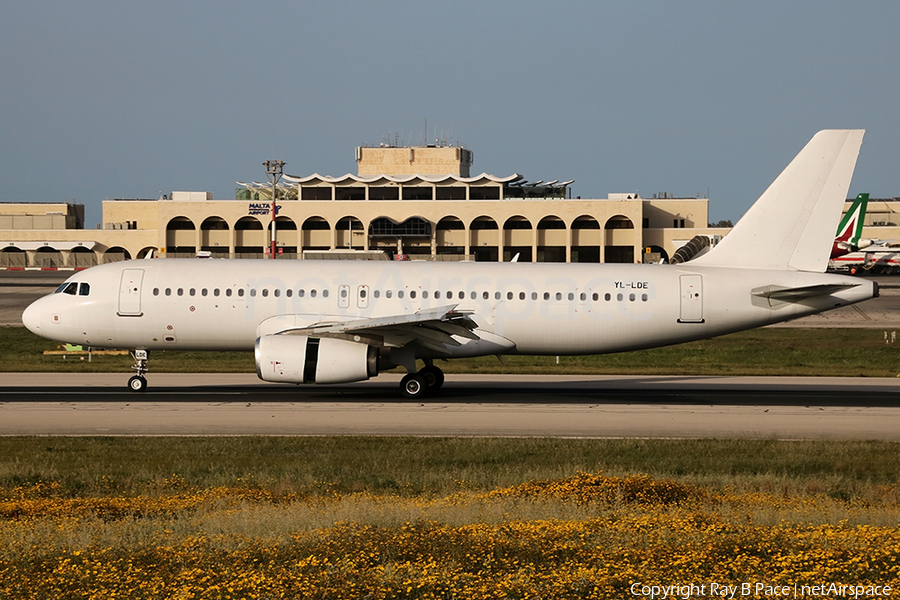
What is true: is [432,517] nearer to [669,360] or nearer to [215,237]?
[669,360]

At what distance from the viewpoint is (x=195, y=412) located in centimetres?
2705

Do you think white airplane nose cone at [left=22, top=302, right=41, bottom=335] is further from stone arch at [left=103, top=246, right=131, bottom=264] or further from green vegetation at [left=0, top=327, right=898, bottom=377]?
stone arch at [left=103, top=246, right=131, bottom=264]

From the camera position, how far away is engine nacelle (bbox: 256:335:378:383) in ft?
92.2

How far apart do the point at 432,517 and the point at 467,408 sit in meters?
15.1

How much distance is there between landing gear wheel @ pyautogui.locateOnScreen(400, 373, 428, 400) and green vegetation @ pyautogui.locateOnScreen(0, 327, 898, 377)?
8741mm

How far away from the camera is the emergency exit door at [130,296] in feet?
101

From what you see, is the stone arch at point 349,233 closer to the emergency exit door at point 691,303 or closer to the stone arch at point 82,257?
the stone arch at point 82,257

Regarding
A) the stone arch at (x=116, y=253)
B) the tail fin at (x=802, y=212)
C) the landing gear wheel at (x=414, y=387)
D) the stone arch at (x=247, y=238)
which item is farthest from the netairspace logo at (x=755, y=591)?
the stone arch at (x=116, y=253)

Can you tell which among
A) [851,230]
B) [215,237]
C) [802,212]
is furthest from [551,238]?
[802,212]

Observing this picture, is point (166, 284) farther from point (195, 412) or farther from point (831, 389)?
point (831, 389)

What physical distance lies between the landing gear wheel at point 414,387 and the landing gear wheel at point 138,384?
848cm

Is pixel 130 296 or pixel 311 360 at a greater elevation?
pixel 130 296

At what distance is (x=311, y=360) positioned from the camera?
28.3 m

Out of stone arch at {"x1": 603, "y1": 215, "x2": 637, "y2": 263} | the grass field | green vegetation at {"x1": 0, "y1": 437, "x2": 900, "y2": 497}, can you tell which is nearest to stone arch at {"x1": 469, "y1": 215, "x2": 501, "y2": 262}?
stone arch at {"x1": 603, "y1": 215, "x2": 637, "y2": 263}
